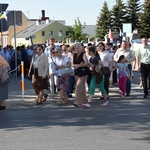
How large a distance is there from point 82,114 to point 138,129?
6.59 feet

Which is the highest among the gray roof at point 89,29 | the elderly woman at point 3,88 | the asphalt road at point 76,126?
the gray roof at point 89,29

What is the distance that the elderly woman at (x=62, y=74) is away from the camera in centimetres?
1102

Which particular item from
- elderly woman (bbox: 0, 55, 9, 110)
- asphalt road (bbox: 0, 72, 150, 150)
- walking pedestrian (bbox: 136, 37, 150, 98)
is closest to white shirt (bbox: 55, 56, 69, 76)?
asphalt road (bbox: 0, 72, 150, 150)

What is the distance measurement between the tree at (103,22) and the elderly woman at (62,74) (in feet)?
231

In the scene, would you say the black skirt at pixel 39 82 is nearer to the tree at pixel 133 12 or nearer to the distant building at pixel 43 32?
the tree at pixel 133 12

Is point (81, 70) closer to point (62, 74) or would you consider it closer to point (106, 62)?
point (62, 74)

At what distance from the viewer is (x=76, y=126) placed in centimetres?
776

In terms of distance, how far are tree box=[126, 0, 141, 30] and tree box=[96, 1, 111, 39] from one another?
445 cm

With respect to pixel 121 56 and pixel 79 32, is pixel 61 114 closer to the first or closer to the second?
pixel 121 56

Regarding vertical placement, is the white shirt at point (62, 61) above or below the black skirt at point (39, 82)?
above

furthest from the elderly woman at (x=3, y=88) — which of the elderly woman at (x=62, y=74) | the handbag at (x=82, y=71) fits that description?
the handbag at (x=82, y=71)

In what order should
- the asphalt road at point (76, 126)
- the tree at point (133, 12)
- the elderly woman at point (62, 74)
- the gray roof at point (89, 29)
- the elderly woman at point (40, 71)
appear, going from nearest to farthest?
1. the asphalt road at point (76, 126)
2. the elderly woman at point (40, 71)
3. the elderly woman at point (62, 74)
4. the tree at point (133, 12)
5. the gray roof at point (89, 29)

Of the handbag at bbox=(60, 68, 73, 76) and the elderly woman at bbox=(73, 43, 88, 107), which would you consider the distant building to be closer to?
the handbag at bbox=(60, 68, 73, 76)

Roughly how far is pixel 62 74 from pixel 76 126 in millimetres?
3519
